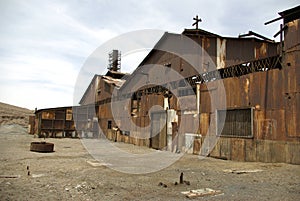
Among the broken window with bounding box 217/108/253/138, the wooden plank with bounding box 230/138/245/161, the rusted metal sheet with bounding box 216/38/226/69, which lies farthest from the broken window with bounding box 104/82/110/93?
the wooden plank with bounding box 230/138/245/161

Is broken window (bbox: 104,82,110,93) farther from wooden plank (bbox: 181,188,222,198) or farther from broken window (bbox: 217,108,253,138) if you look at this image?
wooden plank (bbox: 181,188,222,198)

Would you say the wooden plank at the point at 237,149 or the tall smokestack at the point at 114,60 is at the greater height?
the tall smokestack at the point at 114,60

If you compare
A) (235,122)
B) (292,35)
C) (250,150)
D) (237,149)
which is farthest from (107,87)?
(292,35)

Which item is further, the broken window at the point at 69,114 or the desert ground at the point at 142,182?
the broken window at the point at 69,114

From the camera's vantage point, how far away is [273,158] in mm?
9836

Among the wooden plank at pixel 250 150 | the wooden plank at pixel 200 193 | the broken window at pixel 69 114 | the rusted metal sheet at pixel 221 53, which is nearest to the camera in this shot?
the wooden plank at pixel 200 193

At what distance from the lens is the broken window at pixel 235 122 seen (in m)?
11.0

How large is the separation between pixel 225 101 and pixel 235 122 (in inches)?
42.7

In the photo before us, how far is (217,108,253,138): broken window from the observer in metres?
11.0

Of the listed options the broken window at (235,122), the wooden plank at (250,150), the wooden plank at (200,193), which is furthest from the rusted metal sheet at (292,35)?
the wooden plank at (200,193)

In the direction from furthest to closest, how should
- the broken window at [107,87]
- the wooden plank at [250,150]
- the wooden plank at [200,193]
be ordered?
the broken window at [107,87] → the wooden plank at [250,150] → the wooden plank at [200,193]

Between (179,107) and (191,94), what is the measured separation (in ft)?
4.03

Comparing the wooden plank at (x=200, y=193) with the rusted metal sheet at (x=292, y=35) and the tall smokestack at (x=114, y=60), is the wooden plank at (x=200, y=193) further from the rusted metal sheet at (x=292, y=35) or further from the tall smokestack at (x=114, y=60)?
the tall smokestack at (x=114, y=60)

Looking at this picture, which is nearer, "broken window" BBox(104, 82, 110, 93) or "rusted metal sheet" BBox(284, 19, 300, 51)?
"rusted metal sheet" BBox(284, 19, 300, 51)
